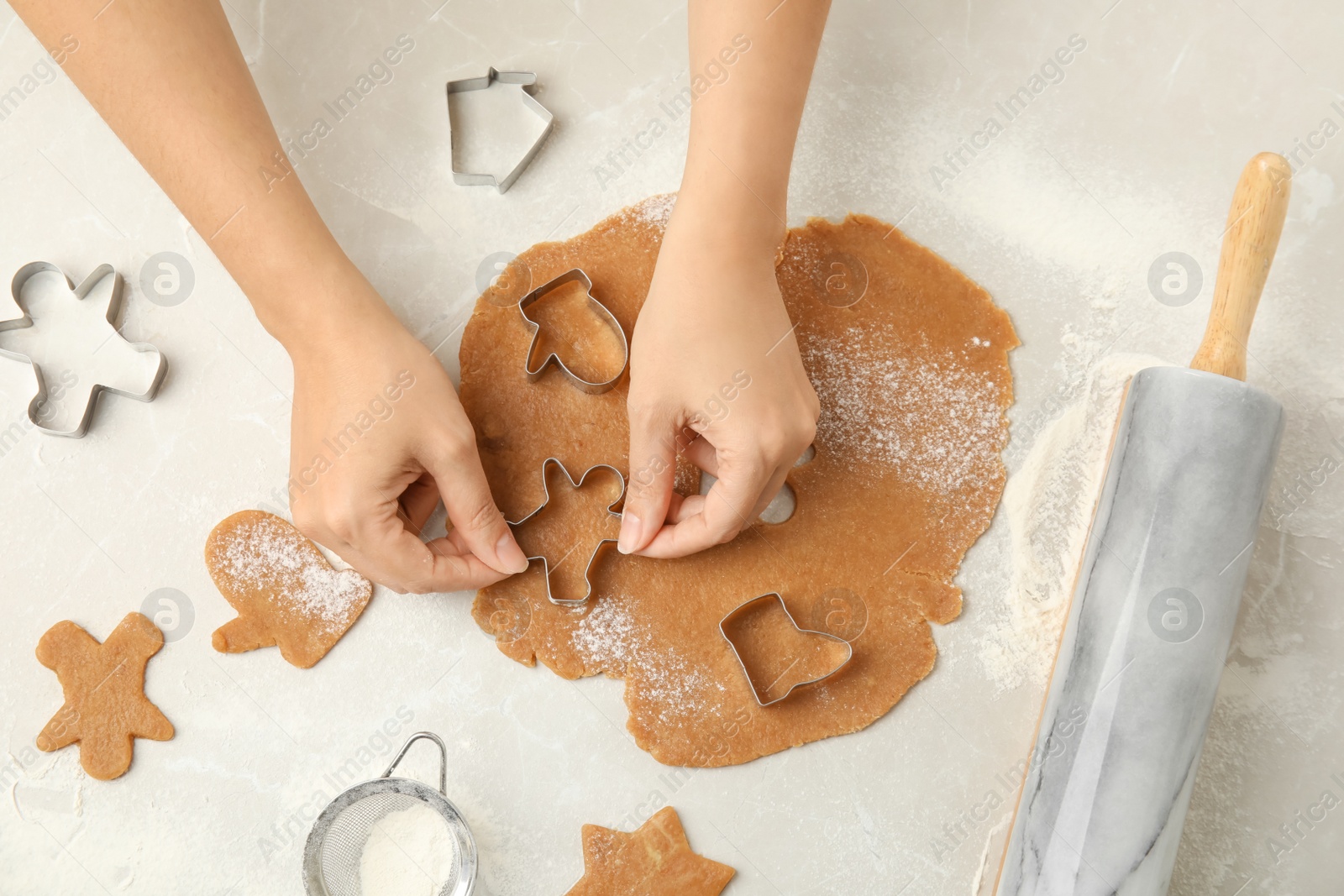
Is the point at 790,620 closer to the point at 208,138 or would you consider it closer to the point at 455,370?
Result: the point at 455,370

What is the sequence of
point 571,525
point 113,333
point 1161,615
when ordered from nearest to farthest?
point 1161,615 < point 571,525 < point 113,333

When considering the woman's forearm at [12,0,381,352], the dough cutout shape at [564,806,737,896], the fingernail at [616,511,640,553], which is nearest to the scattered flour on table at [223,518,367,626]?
the woman's forearm at [12,0,381,352]

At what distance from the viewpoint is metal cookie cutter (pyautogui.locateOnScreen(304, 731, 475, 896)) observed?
1.33 meters

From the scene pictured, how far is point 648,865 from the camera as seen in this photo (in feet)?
4.73

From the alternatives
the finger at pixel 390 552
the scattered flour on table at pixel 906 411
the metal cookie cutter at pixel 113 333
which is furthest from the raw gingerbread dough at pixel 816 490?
the metal cookie cutter at pixel 113 333

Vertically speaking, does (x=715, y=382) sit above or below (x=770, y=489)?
above

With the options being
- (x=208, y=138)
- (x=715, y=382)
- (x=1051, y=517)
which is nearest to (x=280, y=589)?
(x=208, y=138)

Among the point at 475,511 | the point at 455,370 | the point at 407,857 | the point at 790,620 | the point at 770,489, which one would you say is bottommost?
the point at 790,620

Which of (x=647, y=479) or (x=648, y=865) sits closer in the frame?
(x=647, y=479)

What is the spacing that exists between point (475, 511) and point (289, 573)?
1.38ft

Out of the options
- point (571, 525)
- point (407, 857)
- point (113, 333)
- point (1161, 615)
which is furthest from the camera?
point (113, 333)

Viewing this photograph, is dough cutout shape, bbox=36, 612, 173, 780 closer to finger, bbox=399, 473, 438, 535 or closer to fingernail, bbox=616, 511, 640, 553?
finger, bbox=399, 473, 438, 535

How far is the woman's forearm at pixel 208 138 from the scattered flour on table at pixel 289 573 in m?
0.38

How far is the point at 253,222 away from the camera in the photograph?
1365mm
